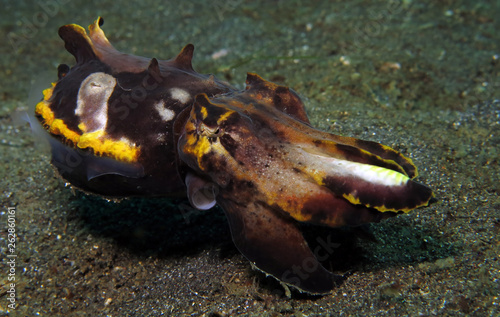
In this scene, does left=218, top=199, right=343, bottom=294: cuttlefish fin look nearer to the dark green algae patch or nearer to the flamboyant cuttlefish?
the flamboyant cuttlefish

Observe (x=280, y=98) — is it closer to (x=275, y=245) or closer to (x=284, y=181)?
(x=284, y=181)

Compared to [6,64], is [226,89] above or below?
above

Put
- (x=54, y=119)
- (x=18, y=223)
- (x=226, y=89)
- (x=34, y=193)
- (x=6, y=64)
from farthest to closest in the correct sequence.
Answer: (x=6, y=64) < (x=34, y=193) < (x=18, y=223) < (x=226, y=89) < (x=54, y=119)

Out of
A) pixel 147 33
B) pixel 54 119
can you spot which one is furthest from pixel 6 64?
pixel 54 119

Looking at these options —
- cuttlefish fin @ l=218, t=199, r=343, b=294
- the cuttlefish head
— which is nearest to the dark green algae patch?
cuttlefish fin @ l=218, t=199, r=343, b=294

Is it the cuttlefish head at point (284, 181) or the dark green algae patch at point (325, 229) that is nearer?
the cuttlefish head at point (284, 181)

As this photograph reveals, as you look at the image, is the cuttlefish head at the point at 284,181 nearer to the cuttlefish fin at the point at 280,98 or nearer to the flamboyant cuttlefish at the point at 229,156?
the flamboyant cuttlefish at the point at 229,156

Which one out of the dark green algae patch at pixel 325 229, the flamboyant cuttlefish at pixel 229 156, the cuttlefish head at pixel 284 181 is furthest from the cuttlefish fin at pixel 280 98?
the dark green algae patch at pixel 325 229

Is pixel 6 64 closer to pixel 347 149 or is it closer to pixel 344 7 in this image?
pixel 344 7
